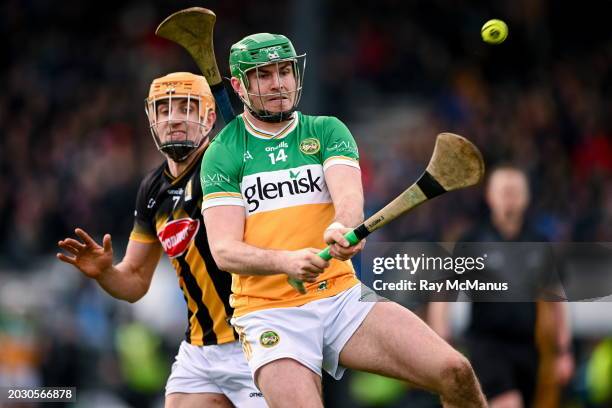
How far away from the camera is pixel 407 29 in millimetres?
14758

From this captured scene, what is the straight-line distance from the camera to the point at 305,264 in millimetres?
4930

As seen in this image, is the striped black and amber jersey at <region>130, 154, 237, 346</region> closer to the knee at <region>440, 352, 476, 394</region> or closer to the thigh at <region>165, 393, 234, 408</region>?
the thigh at <region>165, 393, 234, 408</region>

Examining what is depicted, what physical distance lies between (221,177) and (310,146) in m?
0.40

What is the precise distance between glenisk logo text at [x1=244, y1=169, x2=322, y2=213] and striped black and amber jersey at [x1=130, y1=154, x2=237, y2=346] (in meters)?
0.60

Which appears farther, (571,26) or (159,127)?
(571,26)

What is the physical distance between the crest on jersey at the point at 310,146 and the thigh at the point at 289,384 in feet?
2.93

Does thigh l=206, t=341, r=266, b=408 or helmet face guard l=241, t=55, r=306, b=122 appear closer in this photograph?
helmet face guard l=241, t=55, r=306, b=122

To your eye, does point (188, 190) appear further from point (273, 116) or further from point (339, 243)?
point (339, 243)

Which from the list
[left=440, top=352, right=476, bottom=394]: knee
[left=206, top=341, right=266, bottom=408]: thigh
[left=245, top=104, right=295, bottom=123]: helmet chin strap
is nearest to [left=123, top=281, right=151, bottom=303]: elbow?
[left=206, top=341, right=266, bottom=408]: thigh

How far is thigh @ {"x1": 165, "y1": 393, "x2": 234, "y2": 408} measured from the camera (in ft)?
19.4

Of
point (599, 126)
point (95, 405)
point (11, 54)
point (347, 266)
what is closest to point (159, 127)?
point (347, 266)

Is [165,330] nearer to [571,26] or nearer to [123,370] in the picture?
[123,370]

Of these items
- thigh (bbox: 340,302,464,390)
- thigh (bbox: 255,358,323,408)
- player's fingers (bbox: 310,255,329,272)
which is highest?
player's fingers (bbox: 310,255,329,272)

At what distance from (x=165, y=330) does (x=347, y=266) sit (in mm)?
5132
